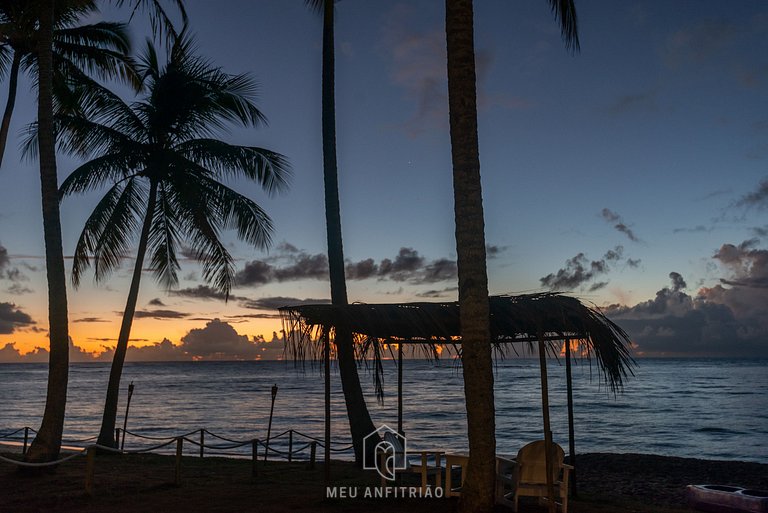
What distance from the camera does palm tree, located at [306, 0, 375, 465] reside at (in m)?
12.8

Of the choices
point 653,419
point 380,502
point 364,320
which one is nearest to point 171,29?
point 364,320

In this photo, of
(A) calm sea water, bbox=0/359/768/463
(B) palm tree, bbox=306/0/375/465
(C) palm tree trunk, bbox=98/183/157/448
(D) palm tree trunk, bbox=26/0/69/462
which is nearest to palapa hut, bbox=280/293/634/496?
(B) palm tree, bbox=306/0/375/465

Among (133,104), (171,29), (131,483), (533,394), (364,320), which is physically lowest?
(533,394)

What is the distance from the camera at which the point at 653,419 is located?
4034 cm

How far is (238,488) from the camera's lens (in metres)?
10.6

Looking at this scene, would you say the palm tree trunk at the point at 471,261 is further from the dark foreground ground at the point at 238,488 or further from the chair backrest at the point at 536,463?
the dark foreground ground at the point at 238,488

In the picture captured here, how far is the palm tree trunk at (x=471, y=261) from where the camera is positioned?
23.9 ft

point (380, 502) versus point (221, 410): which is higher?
point (380, 502)

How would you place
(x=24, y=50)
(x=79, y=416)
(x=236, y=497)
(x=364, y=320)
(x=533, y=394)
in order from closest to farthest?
(x=364, y=320) < (x=236, y=497) < (x=24, y=50) < (x=79, y=416) < (x=533, y=394)

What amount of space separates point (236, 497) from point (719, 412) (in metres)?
42.6

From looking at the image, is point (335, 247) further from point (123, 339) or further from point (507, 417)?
point (507, 417)

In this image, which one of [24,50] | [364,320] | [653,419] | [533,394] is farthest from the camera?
[533,394]

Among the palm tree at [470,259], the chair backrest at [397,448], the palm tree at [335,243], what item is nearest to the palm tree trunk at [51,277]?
the palm tree at [335,243]

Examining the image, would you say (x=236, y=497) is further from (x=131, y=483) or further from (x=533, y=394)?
(x=533, y=394)
